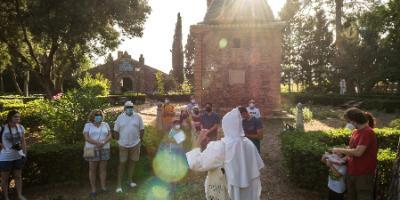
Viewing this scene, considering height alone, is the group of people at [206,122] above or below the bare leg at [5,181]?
above

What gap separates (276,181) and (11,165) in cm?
553

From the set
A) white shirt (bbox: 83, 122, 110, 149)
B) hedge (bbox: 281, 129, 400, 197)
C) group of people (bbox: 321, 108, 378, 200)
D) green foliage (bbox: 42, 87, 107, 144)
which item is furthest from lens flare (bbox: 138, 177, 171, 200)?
group of people (bbox: 321, 108, 378, 200)

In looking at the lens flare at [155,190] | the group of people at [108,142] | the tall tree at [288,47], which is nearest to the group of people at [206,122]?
Answer: the group of people at [108,142]

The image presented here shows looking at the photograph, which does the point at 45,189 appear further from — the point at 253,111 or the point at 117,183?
the point at 253,111

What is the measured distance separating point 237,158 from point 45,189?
522 cm

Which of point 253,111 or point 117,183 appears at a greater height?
point 253,111

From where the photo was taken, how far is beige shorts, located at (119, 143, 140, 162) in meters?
7.54

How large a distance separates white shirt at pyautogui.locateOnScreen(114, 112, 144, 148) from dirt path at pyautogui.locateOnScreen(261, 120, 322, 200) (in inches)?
115

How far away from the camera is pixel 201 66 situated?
21.1 meters

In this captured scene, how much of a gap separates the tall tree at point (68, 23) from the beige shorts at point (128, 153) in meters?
13.3

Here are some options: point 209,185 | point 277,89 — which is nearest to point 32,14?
point 277,89

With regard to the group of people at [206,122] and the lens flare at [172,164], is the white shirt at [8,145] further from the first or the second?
the group of people at [206,122]

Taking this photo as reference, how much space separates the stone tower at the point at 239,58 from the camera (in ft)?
66.5

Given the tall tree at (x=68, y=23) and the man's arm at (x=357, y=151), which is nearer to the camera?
the man's arm at (x=357, y=151)
